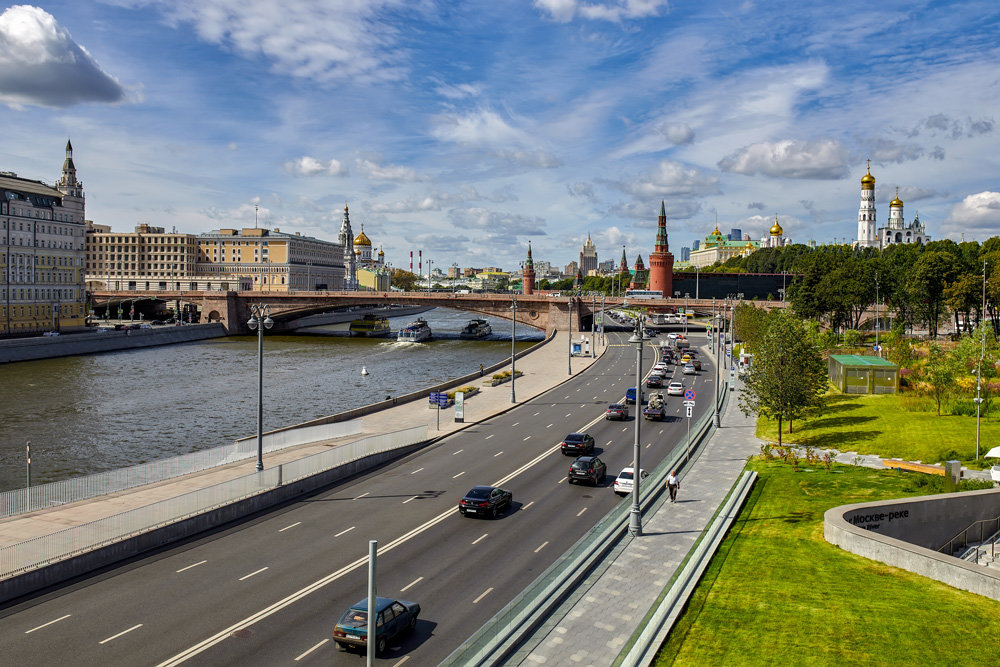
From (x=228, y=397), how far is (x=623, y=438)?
115 feet

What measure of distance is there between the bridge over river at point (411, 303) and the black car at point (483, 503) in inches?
3229

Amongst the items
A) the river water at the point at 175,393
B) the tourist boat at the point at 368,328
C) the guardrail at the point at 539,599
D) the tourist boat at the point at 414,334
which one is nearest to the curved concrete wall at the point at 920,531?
the guardrail at the point at 539,599

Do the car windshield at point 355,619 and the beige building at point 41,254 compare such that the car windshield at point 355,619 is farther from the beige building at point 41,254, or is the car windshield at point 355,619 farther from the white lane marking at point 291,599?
the beige building at point 41,254

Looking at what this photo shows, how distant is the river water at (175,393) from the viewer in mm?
40375

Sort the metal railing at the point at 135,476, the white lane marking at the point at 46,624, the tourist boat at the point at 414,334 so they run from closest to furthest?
the white lane marking at the point at 46,624 < the metal railing at the point at 135,476 < the tourist boat at the point at 414,334

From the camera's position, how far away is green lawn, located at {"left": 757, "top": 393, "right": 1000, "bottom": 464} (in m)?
33.8

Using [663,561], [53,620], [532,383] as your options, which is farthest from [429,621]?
[532,383]

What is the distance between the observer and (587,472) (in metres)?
29.8

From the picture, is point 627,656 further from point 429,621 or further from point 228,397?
point 228,397

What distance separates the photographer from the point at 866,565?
20094mm

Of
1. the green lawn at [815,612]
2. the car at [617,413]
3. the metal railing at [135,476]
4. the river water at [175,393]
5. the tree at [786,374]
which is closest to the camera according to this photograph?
the green lawn at [815,612]

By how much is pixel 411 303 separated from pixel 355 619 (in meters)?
103

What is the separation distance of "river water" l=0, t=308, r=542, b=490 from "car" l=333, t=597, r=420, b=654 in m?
25.3

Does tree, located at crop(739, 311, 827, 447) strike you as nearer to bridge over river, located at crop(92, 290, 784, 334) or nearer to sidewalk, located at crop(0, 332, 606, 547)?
sidewalk, located at crop(0, 332, 606, 547)
